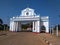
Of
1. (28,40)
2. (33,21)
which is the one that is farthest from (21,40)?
(33,21)

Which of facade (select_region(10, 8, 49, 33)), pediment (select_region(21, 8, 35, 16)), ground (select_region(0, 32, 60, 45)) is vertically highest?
pediment (select_region(21, 8, 35, 16))

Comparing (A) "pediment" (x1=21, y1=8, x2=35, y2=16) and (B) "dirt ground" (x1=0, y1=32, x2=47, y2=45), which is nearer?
(B) "dirt ground" (x1=0, y1=32, x2=47, y2=45)

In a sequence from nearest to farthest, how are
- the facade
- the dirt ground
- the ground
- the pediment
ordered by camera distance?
1. the dirt ground
2. the ground
3. the facade
4. the pediment

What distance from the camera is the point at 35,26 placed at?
213ft

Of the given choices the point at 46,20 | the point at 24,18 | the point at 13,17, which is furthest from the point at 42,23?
the point at 13,17

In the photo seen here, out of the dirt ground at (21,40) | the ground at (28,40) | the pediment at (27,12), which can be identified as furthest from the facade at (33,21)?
the dirt ground at (21,40)

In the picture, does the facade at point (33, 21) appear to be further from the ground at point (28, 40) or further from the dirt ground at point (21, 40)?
the dirt ground at point (21, 40)

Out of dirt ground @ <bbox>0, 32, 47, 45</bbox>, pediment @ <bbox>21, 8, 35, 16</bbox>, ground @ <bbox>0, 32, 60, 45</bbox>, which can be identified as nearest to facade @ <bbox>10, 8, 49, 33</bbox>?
pediment @ <bbox>21, 8, 35, 16</bbox>

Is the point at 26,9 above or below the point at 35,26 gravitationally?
above

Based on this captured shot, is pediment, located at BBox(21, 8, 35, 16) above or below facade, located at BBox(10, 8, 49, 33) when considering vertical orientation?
above

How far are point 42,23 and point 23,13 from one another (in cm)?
985

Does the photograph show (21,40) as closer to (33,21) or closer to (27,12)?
(33,21)

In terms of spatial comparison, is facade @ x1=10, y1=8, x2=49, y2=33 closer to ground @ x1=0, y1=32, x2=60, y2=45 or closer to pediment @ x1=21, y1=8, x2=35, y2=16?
pediment @ x1=21, y1=8, x2=35, y2=16

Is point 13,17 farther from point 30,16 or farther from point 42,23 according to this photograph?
point 42,23
